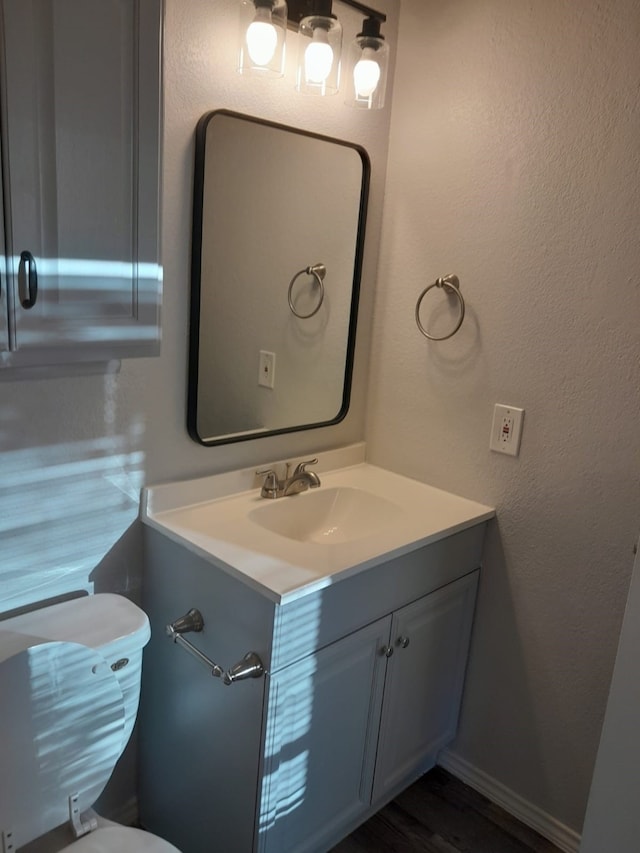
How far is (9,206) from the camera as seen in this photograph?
42.3 inches

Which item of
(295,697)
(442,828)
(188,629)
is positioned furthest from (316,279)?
(442,828)

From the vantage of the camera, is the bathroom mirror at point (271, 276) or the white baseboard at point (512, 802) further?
the white baseboard at point (512, 802)

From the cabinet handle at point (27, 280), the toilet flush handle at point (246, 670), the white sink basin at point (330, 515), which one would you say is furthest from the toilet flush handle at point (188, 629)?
the cabinet handle at point (27, 280)

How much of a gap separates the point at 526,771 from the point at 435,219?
1.57m

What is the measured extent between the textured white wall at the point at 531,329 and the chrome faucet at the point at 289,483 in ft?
1.14

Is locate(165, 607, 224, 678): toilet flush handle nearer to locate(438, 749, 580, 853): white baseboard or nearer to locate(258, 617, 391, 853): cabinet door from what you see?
locate(258, 617, 391, 853): cabinet door

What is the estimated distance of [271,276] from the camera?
183cm

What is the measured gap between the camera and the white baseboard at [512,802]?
1.81 metres

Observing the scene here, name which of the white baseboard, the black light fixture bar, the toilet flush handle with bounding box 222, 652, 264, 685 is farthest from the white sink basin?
the black light fixture bar

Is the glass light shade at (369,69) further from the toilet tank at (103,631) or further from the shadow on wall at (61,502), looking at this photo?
the toilet tank at (103,631)

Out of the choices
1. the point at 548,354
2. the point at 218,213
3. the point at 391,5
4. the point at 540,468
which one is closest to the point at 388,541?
the point at 540,468

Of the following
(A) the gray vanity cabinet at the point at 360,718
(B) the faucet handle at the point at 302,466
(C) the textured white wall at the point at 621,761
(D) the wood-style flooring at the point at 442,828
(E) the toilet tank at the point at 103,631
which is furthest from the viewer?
(B) the faucet handle at the point at 302,466

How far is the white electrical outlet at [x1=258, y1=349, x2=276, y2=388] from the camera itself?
6.12ft

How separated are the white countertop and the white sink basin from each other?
0.01 m
